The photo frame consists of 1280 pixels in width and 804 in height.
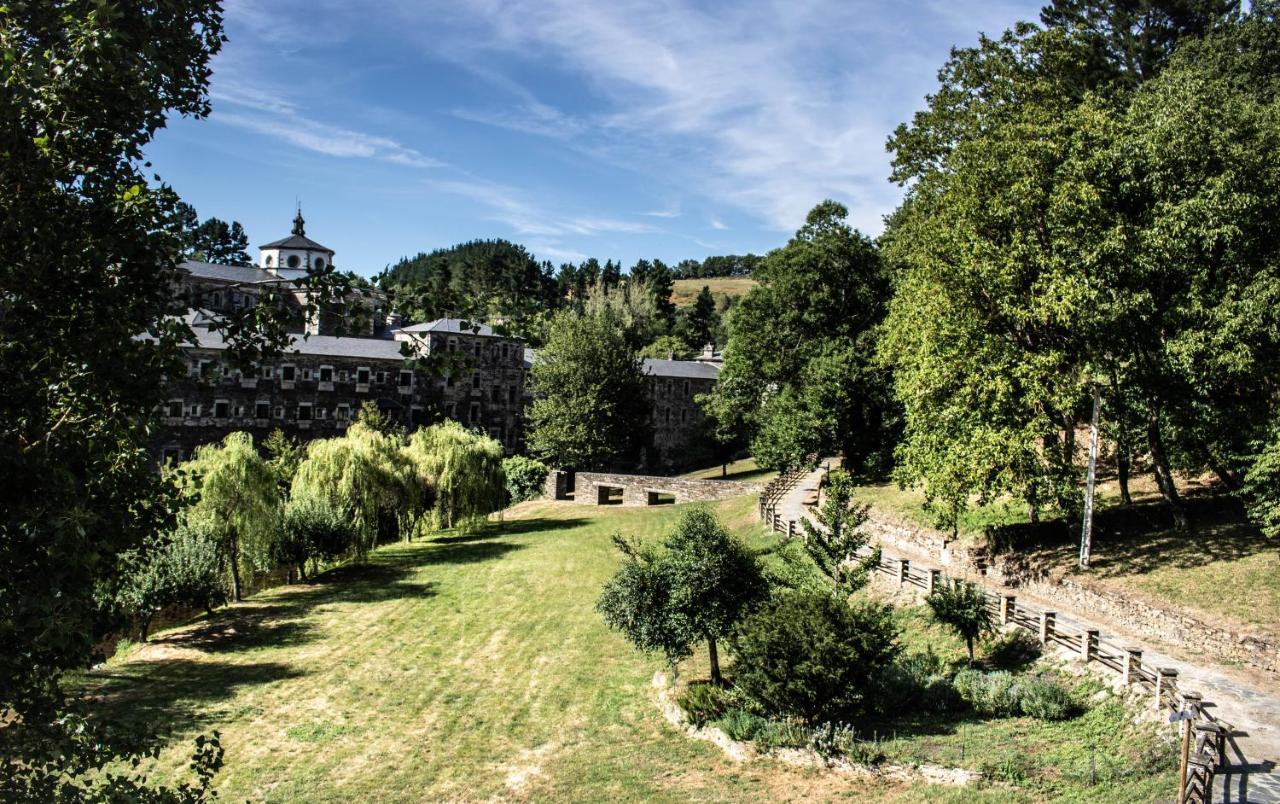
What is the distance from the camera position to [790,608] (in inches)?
790

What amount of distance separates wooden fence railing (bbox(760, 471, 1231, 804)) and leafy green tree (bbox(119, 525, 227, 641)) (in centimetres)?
2434

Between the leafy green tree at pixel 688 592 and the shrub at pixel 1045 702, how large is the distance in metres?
6.62

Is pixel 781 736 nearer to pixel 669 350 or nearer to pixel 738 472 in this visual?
pixel 738 472

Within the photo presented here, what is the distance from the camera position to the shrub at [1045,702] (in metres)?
18.2

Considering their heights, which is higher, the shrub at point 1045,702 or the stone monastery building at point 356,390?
the stone monastery building at point 356,390

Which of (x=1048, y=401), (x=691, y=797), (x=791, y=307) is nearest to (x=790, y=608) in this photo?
(x=691, y=797)

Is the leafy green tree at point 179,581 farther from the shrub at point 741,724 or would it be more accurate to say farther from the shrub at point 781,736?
the shrub at point 781,736

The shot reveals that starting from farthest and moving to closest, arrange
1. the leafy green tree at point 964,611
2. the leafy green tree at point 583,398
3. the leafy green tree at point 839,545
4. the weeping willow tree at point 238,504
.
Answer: the leafy green tree at point 583,398, the weeping willow tree at point 238,504, the leafy green tree at point 964,611, the leafy green tree at point 839,545

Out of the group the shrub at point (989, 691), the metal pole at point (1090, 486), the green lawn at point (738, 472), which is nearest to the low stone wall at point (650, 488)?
the green lawn at point (738, 472)

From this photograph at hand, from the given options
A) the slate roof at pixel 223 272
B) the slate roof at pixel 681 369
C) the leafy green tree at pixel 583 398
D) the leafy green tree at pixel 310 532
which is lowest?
the leafy green tree at pixel 310 532

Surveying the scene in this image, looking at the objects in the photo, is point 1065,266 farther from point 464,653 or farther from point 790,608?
point 464,653

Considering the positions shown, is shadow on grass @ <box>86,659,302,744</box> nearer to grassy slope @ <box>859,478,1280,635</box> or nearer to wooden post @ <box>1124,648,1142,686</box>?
wooden post @ <box>1124,648,1142,686</box>

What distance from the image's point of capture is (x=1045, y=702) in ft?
60.6

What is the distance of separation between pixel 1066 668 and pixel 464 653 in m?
18.5
